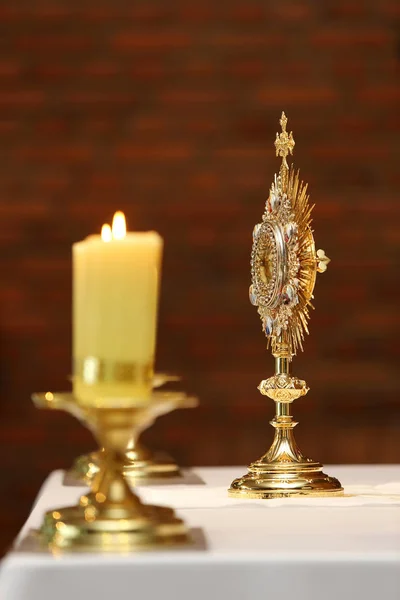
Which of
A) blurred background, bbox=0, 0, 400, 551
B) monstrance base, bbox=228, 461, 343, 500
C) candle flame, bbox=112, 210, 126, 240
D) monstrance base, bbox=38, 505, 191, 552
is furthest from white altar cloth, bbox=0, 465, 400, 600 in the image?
blurred background, bbox=0, 0, 400, 551

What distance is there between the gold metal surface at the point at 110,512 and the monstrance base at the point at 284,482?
0.36 meters

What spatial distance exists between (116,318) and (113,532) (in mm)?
147

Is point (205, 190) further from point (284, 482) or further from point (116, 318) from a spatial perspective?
point (116, 318)

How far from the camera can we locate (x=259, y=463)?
123 cm

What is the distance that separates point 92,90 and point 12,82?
22cm

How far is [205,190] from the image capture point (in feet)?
10.0

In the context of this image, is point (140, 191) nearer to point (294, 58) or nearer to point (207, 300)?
point (207, 300)

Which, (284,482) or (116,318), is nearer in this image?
(116,318)

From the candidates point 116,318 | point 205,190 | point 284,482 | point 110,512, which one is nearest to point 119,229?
point 116,318

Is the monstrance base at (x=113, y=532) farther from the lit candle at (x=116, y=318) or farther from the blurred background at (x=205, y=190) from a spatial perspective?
the blurred background at (x=205, y=190)

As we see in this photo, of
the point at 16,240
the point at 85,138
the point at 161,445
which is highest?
the point at 85,138

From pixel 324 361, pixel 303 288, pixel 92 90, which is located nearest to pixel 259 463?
pixel 303 288

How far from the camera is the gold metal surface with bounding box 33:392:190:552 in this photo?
2.56 feet

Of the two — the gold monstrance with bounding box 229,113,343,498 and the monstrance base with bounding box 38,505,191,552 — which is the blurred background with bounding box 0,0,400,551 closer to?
the gold monstrance with bounding box 229,113,343,498
